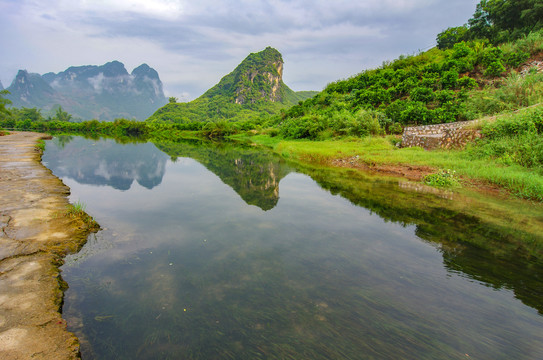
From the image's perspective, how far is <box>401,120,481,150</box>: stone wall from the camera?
16469 millimetres

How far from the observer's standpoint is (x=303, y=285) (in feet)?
17.1

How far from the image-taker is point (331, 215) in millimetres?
9555

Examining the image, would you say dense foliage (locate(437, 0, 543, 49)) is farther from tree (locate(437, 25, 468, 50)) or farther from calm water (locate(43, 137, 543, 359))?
calm water (locate(43, 137, 543, 359))

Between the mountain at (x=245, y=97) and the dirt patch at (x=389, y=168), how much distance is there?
8598 centimetres

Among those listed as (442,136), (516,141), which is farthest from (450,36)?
(516,141)

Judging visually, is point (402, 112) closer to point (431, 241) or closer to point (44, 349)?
point (431, 241)

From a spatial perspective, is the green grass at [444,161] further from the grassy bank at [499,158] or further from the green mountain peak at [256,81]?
the green mountain peak at [256,81]

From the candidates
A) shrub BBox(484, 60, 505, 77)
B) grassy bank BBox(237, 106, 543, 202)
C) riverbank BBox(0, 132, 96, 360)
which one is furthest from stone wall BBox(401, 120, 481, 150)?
riverbank BBox(0, 132, 96, 360)

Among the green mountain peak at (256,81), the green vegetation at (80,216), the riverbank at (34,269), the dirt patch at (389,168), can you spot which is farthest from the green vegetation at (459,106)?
the green mountain peak at (256,81)

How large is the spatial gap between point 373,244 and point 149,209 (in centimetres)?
839

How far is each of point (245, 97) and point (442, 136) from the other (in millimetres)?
135575

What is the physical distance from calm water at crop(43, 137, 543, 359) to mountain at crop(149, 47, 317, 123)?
317 ft

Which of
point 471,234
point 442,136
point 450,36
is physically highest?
point 450,36

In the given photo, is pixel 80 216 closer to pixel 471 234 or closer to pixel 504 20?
pixel 471 234
